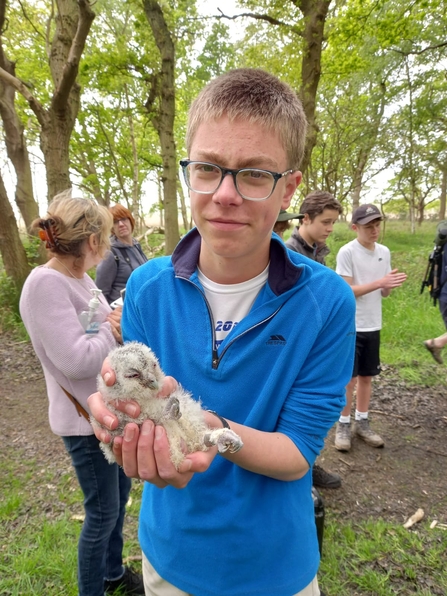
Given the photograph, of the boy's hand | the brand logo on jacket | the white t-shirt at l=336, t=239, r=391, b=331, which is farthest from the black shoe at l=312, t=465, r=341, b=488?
the brand logo on jacket

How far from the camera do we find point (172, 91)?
1060 cm

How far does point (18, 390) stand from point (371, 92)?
1852 cm

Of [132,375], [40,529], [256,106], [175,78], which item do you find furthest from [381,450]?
[175,78]

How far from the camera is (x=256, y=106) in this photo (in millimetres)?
1338

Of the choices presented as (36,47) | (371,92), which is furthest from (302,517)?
(371,92)

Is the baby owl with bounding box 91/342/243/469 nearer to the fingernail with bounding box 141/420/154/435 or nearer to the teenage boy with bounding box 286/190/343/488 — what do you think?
the fingernail with bounding box 141/420/154/435

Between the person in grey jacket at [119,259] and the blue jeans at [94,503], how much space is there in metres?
2.50

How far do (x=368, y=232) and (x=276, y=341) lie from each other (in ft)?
11.4

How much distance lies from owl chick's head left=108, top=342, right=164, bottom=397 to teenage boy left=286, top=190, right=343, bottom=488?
2920 millimetres

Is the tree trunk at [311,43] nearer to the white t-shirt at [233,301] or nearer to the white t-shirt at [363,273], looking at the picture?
the white t-shirt at [363,273]

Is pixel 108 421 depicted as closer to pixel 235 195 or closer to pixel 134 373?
pixel 134 373

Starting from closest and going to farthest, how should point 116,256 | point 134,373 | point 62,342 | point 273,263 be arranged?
1. point 134,373
2. point 273,263
3. point 62,342
4. point 116,256

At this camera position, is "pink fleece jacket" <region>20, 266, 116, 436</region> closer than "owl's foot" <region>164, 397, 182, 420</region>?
No

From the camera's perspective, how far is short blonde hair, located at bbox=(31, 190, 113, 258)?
2.47 m
